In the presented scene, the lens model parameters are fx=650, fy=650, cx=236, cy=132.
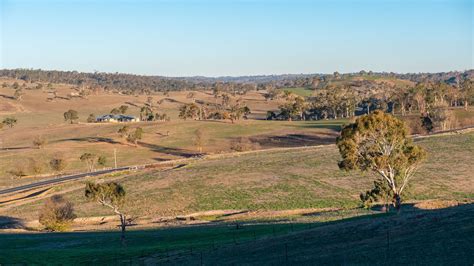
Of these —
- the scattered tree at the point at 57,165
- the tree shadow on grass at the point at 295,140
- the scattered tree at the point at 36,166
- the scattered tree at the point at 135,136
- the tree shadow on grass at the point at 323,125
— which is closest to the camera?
the scattered tree at the point at 57,165

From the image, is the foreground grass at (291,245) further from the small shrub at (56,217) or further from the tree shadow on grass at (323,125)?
the tree shadow on grass at (323,125)

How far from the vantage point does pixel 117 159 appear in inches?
5748

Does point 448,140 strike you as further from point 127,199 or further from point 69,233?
point 69,233

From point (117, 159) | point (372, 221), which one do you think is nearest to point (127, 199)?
point (372, 221)

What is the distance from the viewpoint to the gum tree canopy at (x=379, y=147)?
57.0 metres

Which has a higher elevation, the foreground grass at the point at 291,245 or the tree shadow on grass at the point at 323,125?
the foreground grass at the point at 291,245

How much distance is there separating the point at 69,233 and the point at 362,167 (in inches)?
1253

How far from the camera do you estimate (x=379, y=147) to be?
191 ft

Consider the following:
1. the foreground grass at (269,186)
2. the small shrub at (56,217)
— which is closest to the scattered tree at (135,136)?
the foreground grass at (269,186)

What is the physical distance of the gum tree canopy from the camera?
57.0 metres

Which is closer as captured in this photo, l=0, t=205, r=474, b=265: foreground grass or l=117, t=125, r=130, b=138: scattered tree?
l=0, t=205, r=474, b=265: foreground grass

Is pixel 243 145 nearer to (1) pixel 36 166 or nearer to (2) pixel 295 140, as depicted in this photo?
(2) pixel 295 140

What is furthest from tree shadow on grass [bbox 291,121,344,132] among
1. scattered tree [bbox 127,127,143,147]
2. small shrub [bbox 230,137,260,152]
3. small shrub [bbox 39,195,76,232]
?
small shrub [bbox 39,195,76,232]

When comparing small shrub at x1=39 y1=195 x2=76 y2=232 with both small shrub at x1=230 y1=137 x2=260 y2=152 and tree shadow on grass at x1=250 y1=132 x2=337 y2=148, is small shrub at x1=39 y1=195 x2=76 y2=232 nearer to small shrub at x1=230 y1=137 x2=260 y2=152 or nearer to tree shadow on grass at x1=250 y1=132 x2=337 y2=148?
small shrub at x1=230 y1=137 x2=260 y2=152
